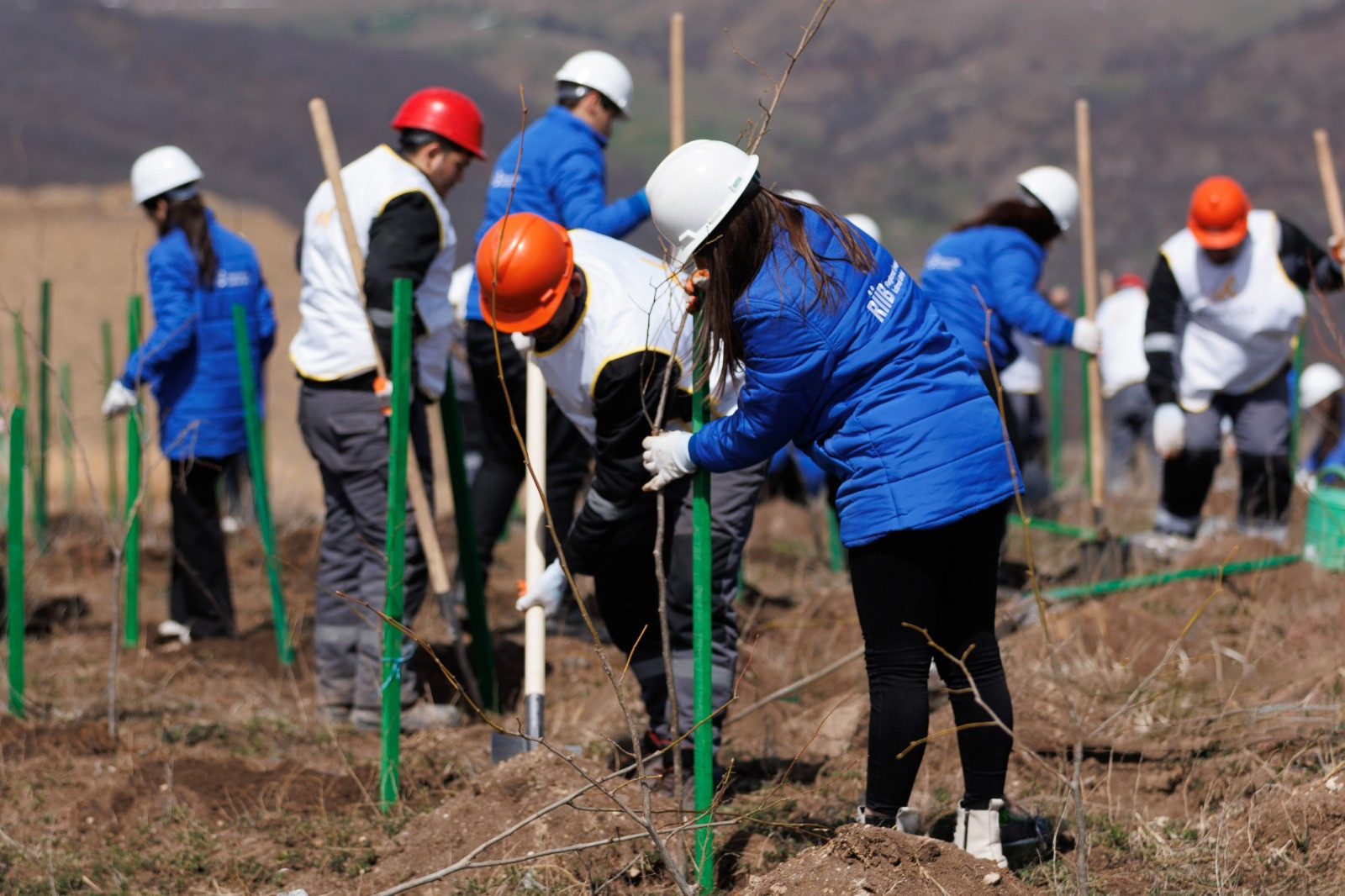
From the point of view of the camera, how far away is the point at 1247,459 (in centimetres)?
616

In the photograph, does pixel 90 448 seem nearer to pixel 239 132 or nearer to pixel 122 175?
pixel 122 175

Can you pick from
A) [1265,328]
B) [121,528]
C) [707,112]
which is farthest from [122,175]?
[1265,328]

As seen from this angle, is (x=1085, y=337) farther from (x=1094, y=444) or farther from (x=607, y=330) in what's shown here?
(x=607, y=330)

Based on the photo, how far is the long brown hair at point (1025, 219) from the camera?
18.5 feet

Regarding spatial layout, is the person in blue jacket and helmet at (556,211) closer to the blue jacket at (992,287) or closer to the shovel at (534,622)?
the shovel at (534,622)

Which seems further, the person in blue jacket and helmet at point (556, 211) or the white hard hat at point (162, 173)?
the white hard hat at point (162, 173)

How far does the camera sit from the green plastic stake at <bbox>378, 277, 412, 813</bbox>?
3832mm

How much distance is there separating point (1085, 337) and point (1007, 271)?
1.51 feet

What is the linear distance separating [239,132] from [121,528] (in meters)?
34.7

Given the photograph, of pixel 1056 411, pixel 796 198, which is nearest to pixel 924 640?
pixel 796 198

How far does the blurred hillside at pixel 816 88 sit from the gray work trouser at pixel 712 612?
25.8m

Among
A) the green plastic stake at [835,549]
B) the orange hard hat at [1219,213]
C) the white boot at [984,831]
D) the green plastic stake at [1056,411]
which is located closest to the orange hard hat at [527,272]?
the white boot at [984,831]

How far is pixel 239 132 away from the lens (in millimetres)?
39500

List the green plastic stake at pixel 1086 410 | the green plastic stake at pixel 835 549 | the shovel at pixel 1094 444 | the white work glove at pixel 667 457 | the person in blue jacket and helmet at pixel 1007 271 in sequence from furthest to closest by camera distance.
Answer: the green plastic stake at pixel 1086 410
the green plastic stake at pixel 835 549
the shovel at pixel 1094 444
the person in blue jacket and helmet at pixel 1007 271
the white work glove at pixel 667 457
